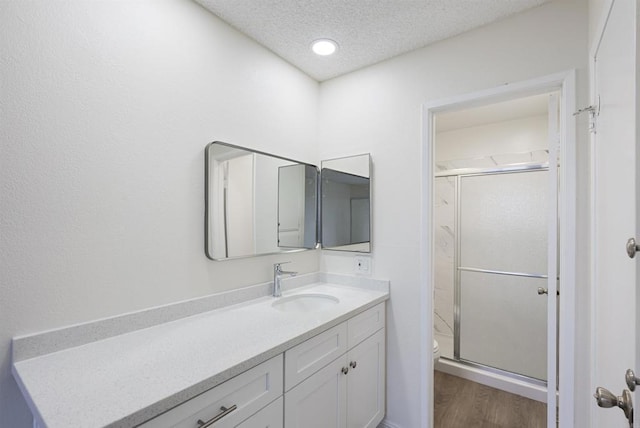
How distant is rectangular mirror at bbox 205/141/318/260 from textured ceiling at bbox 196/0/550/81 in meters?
0.67

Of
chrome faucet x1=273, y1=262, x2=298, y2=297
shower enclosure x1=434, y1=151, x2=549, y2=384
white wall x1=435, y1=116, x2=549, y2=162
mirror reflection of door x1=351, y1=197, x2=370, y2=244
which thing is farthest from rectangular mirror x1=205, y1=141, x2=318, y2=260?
white wall x1=435, y1=116, x2=549, y2=162

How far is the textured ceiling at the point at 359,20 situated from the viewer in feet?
4.81

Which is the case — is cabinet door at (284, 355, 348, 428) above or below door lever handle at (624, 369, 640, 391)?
below

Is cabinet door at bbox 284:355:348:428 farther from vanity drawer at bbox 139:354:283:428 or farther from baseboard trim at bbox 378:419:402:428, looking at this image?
baseboard trim at bbox 378:419:402:428

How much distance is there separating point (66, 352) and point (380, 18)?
198cm

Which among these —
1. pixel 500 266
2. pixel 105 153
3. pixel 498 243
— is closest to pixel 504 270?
pixel 500 266

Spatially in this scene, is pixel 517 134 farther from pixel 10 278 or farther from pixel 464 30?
pixel 10 278

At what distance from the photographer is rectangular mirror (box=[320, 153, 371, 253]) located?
199 cm

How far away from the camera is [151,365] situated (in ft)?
3.10

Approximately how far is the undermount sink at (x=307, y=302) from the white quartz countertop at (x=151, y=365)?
32cm

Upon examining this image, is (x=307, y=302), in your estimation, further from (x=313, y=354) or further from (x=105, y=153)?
(x=105, y=153)

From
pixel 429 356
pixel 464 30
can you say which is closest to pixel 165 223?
pixel 429 356

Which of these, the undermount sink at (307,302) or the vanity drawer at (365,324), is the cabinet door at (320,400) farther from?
the undermount sink at (307,302)

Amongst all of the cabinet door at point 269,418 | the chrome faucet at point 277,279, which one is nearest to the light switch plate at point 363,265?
the chrome faucet at point 277,279
